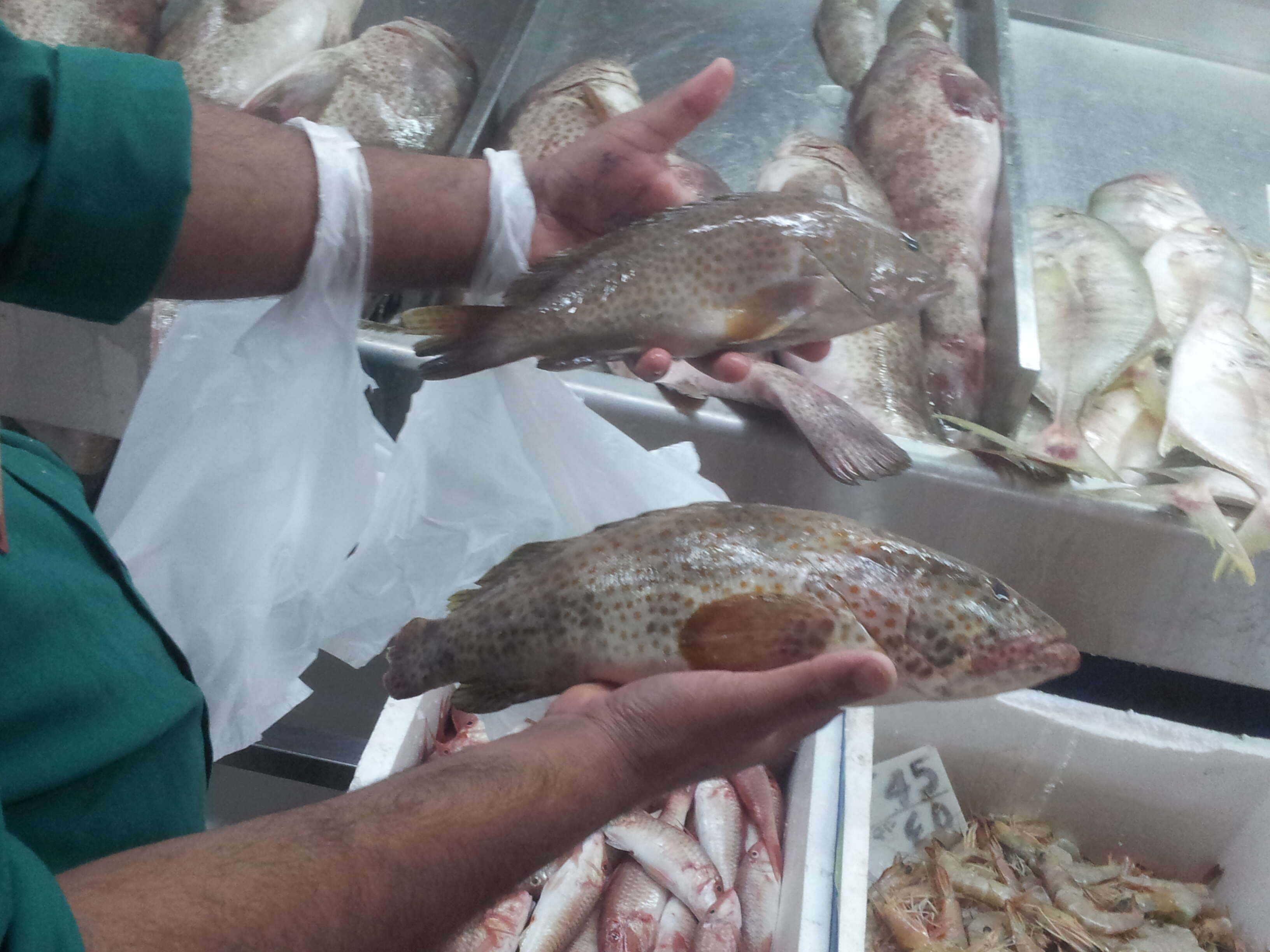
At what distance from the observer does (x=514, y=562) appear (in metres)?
1.24

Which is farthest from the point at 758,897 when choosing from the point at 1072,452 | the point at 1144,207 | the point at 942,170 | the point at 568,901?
the point at 1144,207

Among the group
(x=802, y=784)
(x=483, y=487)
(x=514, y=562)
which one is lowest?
(x=802, y=784)

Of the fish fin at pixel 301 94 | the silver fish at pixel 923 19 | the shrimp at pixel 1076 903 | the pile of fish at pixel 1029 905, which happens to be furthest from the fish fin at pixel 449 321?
the silver fish at pixel 923 19

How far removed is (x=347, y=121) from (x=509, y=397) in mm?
1294

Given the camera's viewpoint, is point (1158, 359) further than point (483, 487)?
Yes

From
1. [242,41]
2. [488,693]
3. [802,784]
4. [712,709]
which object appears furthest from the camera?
[242,41]

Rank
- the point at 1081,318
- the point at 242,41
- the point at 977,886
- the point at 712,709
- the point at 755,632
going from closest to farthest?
the point at 712,709 → the point at 755,632 → the point at 977,886 → the point at 1081,318 → the point at 242,41

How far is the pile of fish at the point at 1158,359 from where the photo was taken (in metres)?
1.73

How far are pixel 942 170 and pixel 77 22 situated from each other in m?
2.44

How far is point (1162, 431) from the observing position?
2018 mm

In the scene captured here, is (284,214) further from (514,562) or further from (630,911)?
(630,911)

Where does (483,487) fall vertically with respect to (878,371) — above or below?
below

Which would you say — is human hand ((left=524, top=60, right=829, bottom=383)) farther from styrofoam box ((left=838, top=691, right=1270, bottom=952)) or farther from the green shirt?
styrofoam box ((left=838, top=691, right=1270, bottom=952))

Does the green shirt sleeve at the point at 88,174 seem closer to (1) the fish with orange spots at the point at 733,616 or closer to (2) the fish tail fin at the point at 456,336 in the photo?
(2) the fish tail fin at the point at 456,336
